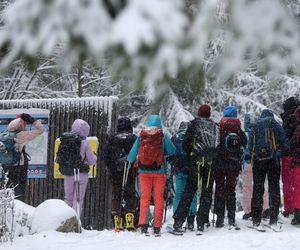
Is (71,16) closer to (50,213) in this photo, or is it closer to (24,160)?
(50,213)

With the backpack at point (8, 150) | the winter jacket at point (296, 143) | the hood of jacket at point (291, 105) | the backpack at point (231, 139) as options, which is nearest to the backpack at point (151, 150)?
the backpack at point (231, 139)

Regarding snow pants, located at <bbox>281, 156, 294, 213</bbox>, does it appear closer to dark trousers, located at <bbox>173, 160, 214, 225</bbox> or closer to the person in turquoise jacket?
dark trousers, located at <bbox>173, 160, 214, 225</bbox>

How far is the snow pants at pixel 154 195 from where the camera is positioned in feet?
19.7

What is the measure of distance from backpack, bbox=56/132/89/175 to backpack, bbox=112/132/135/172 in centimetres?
50

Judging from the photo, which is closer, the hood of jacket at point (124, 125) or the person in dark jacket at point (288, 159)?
the person in dark jacket at point (288, 159)

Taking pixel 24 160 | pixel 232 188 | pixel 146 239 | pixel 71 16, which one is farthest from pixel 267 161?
pixel 71 16

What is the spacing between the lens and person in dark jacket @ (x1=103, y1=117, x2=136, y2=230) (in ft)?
21.8

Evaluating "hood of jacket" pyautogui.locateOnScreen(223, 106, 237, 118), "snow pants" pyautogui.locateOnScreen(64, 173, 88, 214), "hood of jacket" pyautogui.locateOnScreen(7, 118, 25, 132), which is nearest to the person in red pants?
Result: "hood of jacket" pyautogui.locateOnScreen(223, 106, 237, 118)

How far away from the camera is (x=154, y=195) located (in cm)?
605

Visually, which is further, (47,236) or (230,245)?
(47,236)

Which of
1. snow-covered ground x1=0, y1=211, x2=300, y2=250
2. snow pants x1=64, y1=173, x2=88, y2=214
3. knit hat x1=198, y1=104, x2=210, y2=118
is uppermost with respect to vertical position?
knit hat x1=198, y1=104, x2=210, y2=118

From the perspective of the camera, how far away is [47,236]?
6.00 metres

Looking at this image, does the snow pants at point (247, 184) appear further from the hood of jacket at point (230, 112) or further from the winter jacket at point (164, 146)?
the winter jacket at point (164, 146)

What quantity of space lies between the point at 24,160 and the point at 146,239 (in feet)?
8.00
